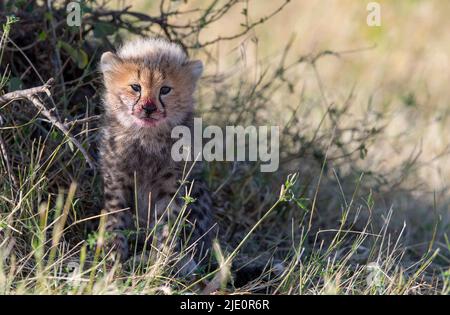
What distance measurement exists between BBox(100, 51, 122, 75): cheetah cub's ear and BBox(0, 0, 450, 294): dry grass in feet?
0.97

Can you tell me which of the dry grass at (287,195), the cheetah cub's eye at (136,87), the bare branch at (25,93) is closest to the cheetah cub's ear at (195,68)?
the cheetah cub's eye at (136,87)

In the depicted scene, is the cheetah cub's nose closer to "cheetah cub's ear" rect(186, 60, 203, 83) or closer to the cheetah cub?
the cheetah cub

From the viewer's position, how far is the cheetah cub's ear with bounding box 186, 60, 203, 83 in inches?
183

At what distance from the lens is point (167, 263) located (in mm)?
4074

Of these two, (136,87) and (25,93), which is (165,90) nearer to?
(136,87)

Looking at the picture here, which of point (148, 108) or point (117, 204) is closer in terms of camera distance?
point (148, 108)

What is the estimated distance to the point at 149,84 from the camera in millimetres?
4371

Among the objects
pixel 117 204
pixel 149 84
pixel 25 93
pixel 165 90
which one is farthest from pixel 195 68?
pixel 25 93

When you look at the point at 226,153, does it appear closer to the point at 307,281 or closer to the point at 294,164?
the point at 294,164

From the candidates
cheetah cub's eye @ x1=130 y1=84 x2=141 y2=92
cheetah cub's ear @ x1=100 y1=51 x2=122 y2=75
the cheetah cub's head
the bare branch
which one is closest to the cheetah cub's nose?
the cheetah cub's head

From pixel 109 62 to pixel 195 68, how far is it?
0.46 metres

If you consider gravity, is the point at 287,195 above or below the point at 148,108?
below

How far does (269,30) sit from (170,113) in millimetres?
5532
